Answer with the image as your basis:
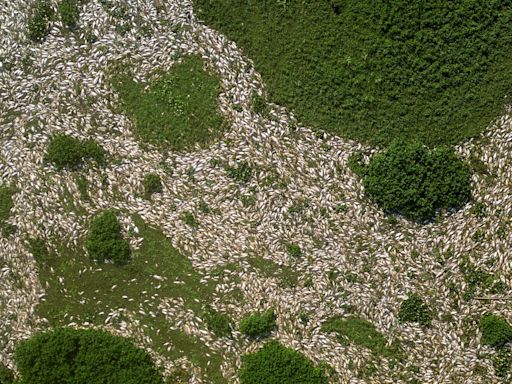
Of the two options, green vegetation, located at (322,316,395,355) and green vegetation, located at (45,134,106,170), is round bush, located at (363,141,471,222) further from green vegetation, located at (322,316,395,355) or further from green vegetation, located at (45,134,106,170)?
green vegetation, located at (45,134,106,170)

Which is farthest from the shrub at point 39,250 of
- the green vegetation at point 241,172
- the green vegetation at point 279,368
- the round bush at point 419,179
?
the round bush at point 419,179

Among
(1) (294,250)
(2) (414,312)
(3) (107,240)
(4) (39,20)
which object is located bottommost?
(3) (107,240)

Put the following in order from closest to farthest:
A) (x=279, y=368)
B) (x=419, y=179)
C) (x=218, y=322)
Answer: (x=419, y=179)
(x=279, y=368)
(x=218, y=322)

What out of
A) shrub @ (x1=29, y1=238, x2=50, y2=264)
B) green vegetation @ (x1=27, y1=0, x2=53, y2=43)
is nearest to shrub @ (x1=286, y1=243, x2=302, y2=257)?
shrub @ (x1=29, y1=238, x2=50, y2=264)

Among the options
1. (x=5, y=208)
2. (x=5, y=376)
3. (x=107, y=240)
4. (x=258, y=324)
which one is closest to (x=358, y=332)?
(x=258, y=324)

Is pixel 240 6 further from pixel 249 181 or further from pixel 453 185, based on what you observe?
pixel 453 185

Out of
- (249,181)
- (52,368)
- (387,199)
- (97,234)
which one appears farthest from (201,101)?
(52,368)

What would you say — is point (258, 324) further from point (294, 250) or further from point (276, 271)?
point (294, 250)
